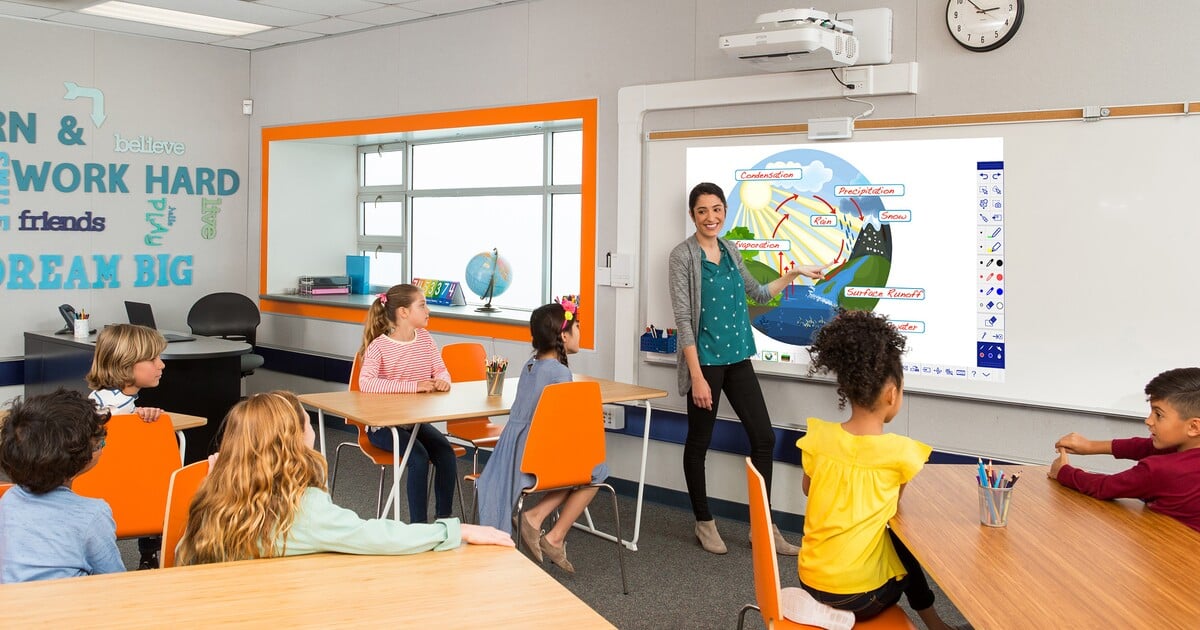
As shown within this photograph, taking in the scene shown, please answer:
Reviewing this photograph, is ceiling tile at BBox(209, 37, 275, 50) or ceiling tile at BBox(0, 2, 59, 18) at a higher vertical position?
ceiling tile at BBox(209, 37, 275, 50)

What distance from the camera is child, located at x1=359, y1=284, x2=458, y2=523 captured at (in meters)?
4.54

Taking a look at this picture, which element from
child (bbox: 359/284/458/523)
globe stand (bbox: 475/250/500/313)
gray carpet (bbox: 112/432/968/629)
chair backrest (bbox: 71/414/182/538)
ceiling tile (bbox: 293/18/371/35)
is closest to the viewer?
chair backrest (bbox: 71/414/182/538)

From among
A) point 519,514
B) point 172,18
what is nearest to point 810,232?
point 519,514

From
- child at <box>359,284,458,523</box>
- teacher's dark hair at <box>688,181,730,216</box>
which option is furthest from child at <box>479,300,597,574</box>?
teacher's dark hair at <box>688,181,730,216</box>

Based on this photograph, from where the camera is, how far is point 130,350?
3723 millimetres

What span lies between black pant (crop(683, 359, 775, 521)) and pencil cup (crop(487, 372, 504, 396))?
0.92 m

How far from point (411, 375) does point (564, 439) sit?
3.73 ft

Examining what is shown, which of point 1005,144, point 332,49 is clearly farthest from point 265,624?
point 332,49

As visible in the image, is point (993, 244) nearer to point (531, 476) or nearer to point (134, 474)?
point (531, 476)

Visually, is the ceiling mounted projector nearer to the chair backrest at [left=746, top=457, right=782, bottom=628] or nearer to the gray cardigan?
the gray cardigan

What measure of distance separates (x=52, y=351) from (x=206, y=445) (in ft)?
4.20

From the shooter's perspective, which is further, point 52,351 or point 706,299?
point 52,351

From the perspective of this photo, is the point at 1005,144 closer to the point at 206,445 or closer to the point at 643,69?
Result: the point at 643,69

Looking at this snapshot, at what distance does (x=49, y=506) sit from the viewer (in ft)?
7.42
